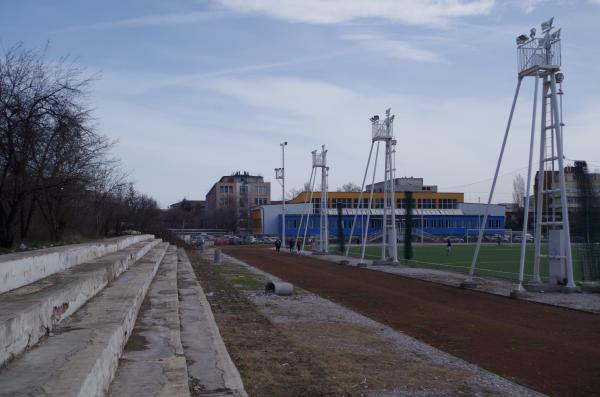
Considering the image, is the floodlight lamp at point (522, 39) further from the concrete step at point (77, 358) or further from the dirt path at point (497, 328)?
the concrete step at point (77, 358)

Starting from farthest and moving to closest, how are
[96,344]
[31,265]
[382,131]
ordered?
[382,131] → [31,265] → [96,344]

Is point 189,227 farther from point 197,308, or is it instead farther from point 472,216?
point 197,308

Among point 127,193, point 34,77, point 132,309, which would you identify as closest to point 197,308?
point 132,309

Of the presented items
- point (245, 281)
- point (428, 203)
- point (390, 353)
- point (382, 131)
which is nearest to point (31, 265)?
point (390, 353)

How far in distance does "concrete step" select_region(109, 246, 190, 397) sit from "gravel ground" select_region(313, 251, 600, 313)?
40.1 ft

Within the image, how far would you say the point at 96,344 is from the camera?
6988 mm

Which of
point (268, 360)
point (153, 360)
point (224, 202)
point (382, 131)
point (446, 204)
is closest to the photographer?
point (153, 360)

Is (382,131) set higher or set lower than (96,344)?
higher

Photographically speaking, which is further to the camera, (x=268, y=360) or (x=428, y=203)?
(x=428, y=203)

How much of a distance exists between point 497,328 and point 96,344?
405 inches

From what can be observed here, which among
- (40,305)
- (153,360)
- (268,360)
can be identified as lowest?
(268,360)

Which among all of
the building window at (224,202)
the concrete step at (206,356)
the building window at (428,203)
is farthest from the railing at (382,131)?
the building window at (224,202)

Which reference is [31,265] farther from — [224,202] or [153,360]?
[224,202]

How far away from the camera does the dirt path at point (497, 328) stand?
9.88 m
